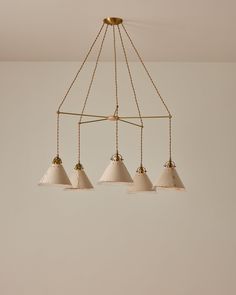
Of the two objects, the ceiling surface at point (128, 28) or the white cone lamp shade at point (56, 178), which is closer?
the white cone lamp shade at point (56, 178)

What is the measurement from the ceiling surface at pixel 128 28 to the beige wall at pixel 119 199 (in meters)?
0.23

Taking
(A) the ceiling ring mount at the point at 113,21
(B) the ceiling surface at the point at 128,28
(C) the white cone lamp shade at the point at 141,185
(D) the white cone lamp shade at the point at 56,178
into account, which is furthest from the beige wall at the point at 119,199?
(D) the white cone lamp shade at the point at 56,178

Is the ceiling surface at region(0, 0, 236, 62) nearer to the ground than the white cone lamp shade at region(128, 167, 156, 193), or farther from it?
farther from it

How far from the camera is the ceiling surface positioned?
3.18 metres

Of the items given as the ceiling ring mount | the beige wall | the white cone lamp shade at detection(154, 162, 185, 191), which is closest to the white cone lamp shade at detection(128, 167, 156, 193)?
the white cone lamp shade at detection(154, 162, 185, 191)

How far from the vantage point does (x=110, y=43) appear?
12.8ft

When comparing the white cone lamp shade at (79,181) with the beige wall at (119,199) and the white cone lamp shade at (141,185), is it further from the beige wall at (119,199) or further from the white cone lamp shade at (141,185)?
the beige wall at (119,199)

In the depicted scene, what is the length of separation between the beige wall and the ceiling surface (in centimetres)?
23

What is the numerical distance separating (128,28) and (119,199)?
140 centimetres

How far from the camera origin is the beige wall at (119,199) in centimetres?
432

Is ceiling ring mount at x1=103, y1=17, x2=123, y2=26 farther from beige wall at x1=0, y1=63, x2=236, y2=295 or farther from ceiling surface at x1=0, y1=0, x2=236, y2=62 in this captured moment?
beige wall at x1=0, y1=63, x2=236, y2=295

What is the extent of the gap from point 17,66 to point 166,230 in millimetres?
1730

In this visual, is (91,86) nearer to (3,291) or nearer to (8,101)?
(8,101)

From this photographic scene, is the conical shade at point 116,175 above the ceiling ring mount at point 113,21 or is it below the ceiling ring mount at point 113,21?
below
